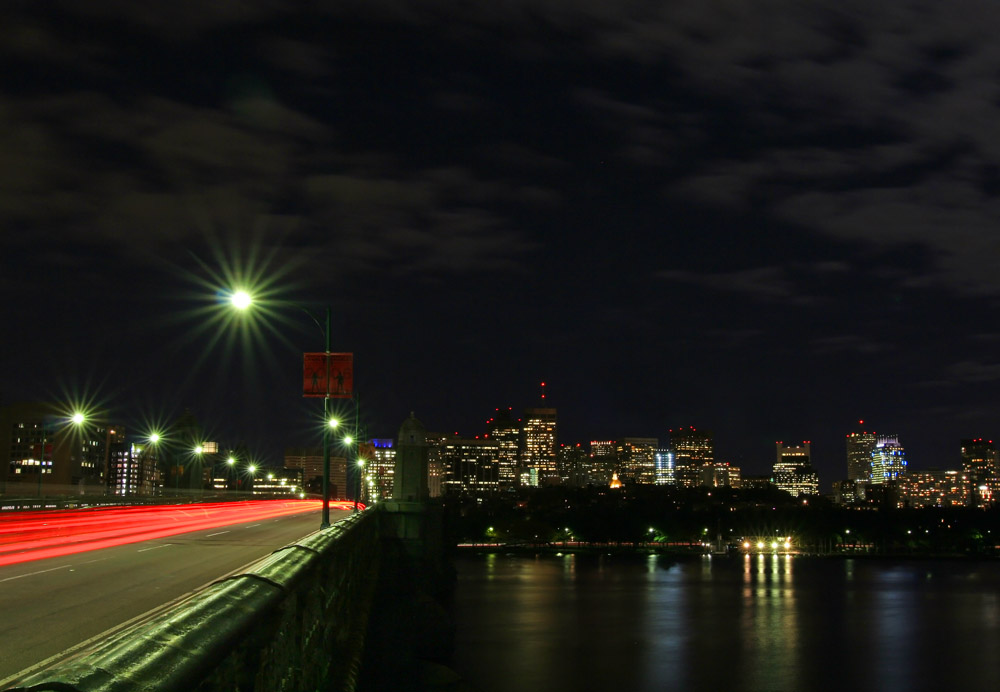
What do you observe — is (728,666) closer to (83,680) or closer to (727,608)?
(727,608)

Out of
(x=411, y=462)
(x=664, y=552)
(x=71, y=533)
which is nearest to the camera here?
(x=71, y=533)

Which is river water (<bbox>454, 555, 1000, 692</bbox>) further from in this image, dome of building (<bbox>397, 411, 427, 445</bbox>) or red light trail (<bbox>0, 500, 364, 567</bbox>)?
red light trail (<bbox>0, 500, 364, 567</bbox>)

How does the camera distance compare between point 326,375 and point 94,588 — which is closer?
point 94,588

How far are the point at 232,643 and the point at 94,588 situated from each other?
467 inches

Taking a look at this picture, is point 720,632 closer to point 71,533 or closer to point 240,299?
point 71,533

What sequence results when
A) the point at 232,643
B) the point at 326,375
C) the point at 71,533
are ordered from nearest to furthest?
the point at 232,643 < the point at 326,375 < the point at 71,533

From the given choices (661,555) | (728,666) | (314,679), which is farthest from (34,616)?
(661,555)

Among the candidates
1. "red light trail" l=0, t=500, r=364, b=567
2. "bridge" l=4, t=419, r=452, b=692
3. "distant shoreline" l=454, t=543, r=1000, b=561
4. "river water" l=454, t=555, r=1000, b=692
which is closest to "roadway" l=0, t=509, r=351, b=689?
"bridge" l=4, t=419, r=452, b=692

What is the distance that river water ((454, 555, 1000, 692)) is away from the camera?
61.5 m

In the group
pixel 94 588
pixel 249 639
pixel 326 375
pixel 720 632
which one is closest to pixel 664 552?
pixel 720 632

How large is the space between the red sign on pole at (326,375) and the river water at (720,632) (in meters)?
33.4

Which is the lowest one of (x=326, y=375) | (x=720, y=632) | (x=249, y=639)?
(x=720, y=632)

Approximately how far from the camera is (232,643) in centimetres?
514

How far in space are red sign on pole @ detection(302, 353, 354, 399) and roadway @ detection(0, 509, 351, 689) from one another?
193 inches
